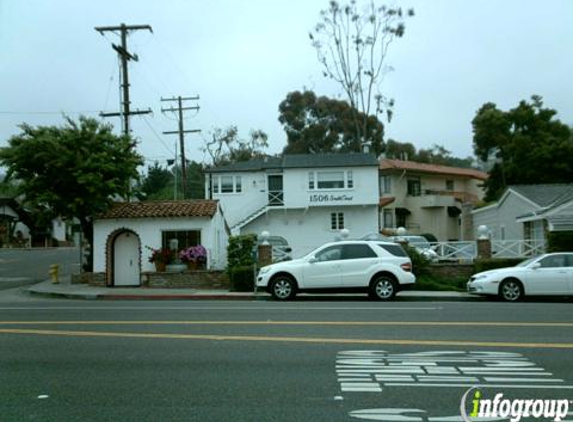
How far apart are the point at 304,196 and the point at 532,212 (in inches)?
656

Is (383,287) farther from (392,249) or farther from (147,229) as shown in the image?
(147,229)

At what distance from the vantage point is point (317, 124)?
61.5m

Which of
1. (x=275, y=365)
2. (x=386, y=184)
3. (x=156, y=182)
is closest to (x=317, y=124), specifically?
(x=386, y=184)

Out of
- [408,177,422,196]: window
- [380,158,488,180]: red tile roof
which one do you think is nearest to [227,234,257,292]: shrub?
[380,158,488,180]: red tile roof

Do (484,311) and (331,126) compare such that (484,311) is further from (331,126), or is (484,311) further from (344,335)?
→ (331,126)

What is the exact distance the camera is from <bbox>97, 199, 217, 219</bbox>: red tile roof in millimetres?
24781

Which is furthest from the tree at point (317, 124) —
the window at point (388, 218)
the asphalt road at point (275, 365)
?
the asphalt road at point (275, 365)

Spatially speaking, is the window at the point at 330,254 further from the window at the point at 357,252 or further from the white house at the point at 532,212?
the white house at the point at 532,212

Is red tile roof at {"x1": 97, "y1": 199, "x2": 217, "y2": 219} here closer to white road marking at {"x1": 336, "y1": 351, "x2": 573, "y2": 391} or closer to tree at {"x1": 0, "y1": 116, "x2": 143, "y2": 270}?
tree at {"x1": 0, "y1": 116, "x2": 143, "y2": 270}

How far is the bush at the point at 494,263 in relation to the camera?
74.2 feet

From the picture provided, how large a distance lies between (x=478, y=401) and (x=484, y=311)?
28.8ft

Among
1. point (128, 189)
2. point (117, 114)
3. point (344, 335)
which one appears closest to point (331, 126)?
point (117, 114)

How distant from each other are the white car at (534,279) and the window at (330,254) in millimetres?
4350

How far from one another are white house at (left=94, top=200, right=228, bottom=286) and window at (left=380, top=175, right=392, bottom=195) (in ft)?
97.3
